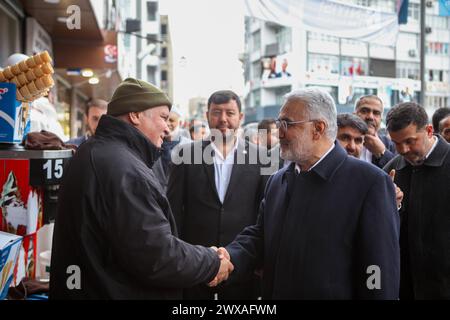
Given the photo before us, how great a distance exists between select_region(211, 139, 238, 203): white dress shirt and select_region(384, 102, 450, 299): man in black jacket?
1504 millimetres

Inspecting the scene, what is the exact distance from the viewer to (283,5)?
5344 mm

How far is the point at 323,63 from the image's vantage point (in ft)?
162

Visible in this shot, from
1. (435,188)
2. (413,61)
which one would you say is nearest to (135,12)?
(435,188)

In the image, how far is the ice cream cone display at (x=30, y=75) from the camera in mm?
3061

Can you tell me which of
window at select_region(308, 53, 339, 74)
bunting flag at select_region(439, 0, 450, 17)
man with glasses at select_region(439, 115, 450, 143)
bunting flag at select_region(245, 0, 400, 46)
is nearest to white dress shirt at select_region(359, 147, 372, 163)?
man with glasses at select_region(439, 115, 450, 143)

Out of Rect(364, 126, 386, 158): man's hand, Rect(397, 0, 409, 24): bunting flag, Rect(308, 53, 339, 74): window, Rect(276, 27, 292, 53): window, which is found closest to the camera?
Rect(364, 126, 386, 158): man's hand

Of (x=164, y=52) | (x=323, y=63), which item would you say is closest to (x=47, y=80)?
(x=323, y=63)

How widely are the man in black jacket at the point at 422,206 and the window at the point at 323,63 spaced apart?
151ft

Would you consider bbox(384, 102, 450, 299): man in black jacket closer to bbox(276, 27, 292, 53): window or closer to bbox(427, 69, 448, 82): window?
bbox(276, 27, 292, 53): window

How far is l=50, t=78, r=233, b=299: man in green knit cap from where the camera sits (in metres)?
2.37

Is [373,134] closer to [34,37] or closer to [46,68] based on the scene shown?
[46,68]

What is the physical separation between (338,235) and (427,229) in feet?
3.97

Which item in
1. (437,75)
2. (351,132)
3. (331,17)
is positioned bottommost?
(351,132)

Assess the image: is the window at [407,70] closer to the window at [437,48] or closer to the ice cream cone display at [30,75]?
the window at [437,48]
